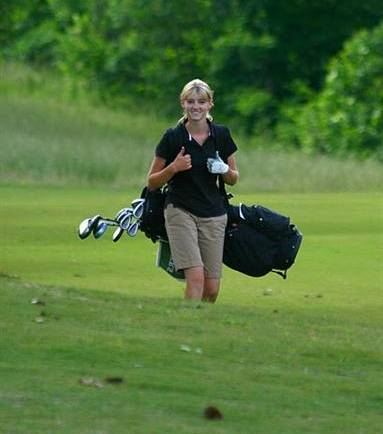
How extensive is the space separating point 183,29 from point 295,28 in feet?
11.9

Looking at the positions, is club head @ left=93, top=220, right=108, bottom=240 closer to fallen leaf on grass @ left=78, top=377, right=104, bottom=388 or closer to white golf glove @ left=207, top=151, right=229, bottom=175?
white golf glove @ left=207, top=151, right=229, bottom=175

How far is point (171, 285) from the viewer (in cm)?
1367

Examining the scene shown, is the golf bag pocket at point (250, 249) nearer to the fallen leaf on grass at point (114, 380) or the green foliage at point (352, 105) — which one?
the fallen leaf on grass at point (114, 380)

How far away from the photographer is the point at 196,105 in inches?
412

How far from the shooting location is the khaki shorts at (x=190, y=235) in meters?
10.7

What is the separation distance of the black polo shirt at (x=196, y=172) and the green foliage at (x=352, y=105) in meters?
32.6

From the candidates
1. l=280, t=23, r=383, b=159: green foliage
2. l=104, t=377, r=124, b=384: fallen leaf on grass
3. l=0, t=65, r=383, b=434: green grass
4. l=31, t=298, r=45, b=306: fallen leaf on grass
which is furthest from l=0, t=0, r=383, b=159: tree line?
l=104, t=377, r=124, b=384: fallen leaf on grass

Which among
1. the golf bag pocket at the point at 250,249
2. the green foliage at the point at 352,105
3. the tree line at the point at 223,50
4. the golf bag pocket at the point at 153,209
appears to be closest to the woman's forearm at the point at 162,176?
the golf bag pocket at the point at 153,209

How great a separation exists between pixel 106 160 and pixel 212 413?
1026 inches

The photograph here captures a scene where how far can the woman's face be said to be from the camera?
10438 millimetres

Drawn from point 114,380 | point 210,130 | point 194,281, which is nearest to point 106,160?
point 194,281

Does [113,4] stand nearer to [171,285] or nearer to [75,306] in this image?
[171,285]

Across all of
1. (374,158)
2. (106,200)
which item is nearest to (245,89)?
(374,158)

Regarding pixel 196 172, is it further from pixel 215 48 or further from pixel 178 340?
pixel 215 48
